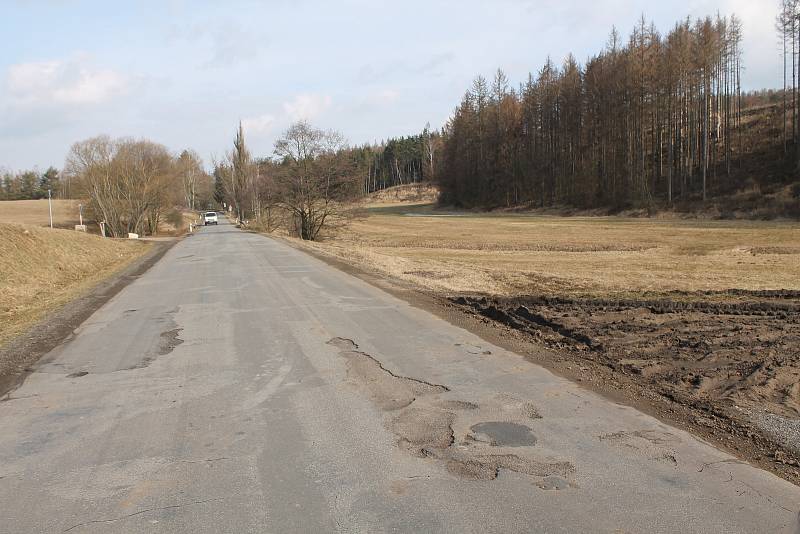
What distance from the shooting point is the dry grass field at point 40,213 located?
59781mm

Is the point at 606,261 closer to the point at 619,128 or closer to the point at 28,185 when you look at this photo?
the point at 619,128

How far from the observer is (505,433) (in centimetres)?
505

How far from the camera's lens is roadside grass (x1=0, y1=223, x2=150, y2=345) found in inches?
499

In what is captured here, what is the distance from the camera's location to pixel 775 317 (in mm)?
10773

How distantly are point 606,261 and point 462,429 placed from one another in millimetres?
20790

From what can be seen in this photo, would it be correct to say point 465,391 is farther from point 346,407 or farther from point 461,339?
point 461,339

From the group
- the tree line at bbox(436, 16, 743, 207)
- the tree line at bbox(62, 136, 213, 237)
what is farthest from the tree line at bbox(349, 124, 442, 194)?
the tree line at bbox(62, 136, 213, 237)

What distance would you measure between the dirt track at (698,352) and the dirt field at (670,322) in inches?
0.6

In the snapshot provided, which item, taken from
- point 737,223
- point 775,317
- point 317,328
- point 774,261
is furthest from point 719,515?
point 737,223

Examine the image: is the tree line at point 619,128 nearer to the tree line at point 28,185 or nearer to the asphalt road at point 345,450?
the asphalt road at point 345,450

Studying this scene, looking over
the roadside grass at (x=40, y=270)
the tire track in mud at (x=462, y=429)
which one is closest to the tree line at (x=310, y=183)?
the roadside grass at (x=40, y=270)

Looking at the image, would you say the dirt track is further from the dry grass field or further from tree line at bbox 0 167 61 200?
tree line at bbox 0 167 61 200

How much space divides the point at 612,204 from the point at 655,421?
63122 millimetres

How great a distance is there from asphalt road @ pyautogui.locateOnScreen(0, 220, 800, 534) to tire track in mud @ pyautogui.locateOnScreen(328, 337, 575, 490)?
19 millimetres
